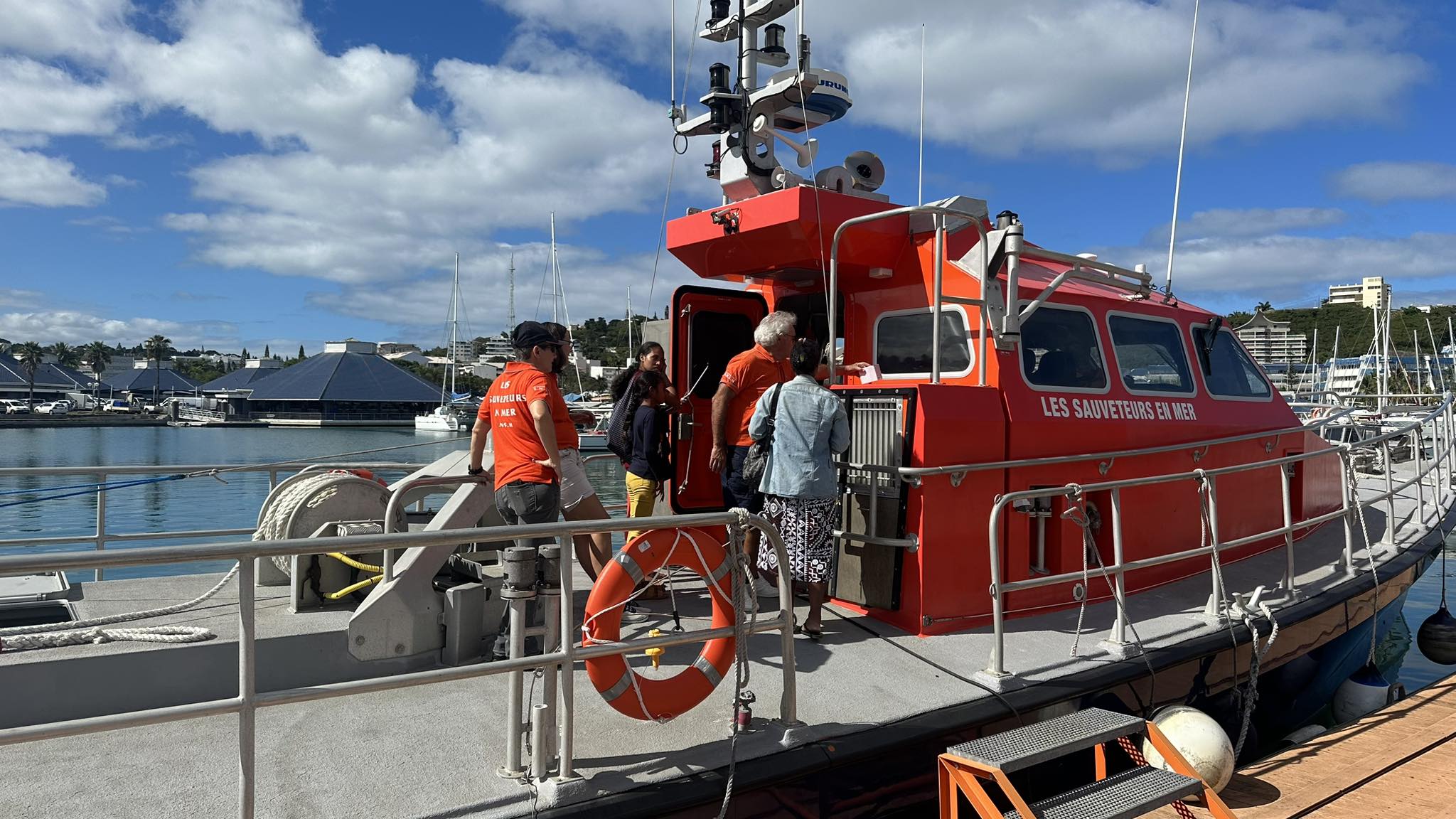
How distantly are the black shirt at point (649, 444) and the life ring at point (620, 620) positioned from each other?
184 cm

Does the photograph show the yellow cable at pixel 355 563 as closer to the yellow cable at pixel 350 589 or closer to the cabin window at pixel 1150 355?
the yellow cable at pixel 350 589

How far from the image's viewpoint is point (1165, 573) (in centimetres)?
539

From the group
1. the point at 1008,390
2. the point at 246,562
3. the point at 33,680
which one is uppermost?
the point at 1008,390

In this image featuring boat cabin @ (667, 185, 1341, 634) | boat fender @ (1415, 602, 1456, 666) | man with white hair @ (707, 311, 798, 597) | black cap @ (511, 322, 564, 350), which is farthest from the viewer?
boat fender @ (1415, 602, 1456, 666)

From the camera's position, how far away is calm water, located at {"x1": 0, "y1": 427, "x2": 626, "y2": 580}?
49.5 feet

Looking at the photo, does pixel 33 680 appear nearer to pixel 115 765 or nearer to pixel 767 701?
pixel 115 765

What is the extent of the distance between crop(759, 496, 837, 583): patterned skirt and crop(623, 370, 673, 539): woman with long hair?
3.49 ft

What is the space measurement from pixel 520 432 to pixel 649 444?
1229 millimetres

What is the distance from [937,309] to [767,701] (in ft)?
6.69

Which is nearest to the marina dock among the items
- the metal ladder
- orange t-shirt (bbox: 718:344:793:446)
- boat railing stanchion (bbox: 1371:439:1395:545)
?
the metal ladder

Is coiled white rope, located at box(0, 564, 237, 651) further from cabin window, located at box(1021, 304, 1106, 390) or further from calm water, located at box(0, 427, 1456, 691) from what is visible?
cabin window, located at box(1021, 304, 1106, 390)

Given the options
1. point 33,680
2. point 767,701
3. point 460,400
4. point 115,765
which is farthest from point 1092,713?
point 460,400

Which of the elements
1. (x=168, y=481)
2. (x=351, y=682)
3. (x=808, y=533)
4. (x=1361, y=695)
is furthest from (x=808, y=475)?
(x=168, y=481)

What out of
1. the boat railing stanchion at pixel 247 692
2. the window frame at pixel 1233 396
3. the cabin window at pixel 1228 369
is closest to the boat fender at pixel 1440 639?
the window frame at pixel 1233 396
